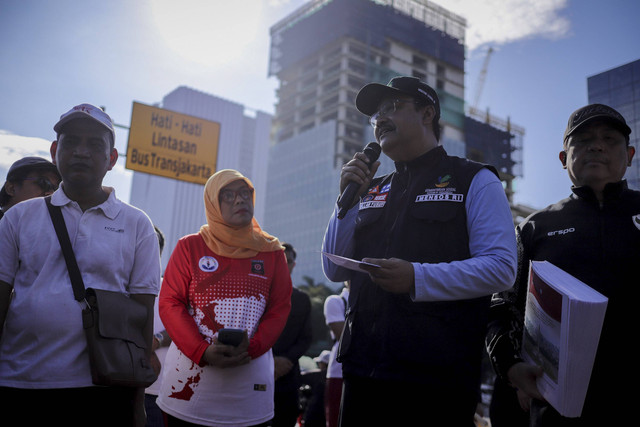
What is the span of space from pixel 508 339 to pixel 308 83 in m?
88.3

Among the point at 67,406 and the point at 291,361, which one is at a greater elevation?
the point at 67,406

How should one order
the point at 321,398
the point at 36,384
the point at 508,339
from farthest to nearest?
1. the point at 321,398
2. the point at 508,339
3. the point at 36,384

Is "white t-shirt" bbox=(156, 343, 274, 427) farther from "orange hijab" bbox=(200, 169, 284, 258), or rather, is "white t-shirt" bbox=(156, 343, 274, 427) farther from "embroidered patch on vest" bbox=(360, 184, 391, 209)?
"embroidered patch on vest" bbox=(360, 184, 391, 209)

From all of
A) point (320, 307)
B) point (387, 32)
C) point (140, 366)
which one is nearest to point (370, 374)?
point (140, 366)

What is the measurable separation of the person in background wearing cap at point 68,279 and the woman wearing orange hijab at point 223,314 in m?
0.46

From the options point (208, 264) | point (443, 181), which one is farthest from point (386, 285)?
point (208, 264)

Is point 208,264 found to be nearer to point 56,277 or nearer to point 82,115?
point 56,277

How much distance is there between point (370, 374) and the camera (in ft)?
6.96

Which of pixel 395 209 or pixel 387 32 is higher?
pixel 387 32

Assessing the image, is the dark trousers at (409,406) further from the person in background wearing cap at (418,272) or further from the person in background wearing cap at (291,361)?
the person in background wearing cap at (291,361)

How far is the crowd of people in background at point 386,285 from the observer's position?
2.10 meters

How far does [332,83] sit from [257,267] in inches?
3214

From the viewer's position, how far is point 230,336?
2.97 m

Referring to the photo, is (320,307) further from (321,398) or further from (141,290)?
(141,290)
